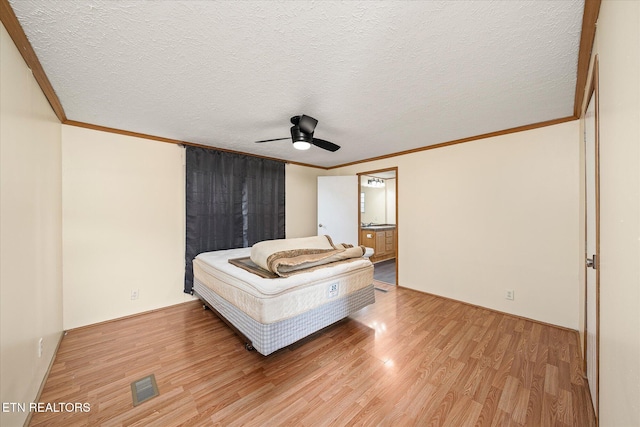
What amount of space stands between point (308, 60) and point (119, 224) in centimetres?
294

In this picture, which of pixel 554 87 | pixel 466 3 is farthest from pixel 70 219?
pixel 554 87

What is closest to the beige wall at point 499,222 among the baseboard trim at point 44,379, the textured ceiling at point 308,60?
the textured ceiling at point 308,60

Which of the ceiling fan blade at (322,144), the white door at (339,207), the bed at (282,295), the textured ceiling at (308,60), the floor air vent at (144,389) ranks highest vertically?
the textured ceiling at (308,60)

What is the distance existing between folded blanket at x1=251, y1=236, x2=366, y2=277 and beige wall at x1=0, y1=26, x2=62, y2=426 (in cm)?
154

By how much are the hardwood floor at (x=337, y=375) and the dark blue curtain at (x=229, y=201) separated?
121 centimetres

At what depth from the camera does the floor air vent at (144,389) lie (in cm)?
161

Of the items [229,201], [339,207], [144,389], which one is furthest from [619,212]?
[339,207]

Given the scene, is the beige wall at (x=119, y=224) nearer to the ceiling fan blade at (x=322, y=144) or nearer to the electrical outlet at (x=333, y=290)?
the ceiling fan blade at (x=322, y=144)

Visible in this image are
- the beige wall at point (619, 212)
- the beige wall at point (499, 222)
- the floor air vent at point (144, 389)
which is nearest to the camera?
the beige wall at point (619, 212)

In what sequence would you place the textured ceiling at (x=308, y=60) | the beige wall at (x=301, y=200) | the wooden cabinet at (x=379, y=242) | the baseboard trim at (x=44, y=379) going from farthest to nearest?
the wooden cabinet at (x=379, y=242) < the beige wall at (x=301, y=200) < the baseboard trim at (x=44, y=379) < the textured ceiling at (x=308, y=60)

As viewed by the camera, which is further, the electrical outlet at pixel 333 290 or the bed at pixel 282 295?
the electrical outlet at pixel 333 290

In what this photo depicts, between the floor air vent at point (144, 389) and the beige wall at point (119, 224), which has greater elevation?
the beige wall at point (119, 224)

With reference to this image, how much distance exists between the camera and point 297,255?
2.47m

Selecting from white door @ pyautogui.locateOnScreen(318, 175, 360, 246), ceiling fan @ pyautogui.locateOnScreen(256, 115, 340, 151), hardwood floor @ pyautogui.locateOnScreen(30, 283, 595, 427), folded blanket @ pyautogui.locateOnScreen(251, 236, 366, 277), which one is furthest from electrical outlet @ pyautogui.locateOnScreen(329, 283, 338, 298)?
white door @ pyautogui.locateOnScreen(318, 175, 360, 246)
